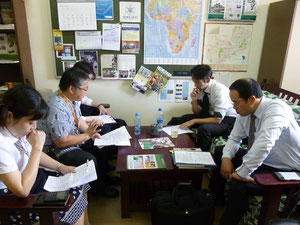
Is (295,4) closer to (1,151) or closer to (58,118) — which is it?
(58,118)

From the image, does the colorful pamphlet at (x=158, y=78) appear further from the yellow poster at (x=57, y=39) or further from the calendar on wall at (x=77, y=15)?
the yellow poster at (x=57, y=39)

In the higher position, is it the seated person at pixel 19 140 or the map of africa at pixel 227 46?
the map of africa at pixel 227 46

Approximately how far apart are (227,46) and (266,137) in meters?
1.81

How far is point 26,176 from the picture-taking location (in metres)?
1.08

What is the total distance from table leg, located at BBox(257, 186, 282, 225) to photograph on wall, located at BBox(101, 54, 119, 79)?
2.13 meters

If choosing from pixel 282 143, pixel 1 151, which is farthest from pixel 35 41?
pixel 282 143

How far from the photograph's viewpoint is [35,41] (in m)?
2.70

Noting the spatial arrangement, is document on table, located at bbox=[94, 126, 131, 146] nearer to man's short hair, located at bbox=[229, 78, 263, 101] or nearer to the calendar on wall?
man's short hair, located at bbox=[229, 78, 263, 101]

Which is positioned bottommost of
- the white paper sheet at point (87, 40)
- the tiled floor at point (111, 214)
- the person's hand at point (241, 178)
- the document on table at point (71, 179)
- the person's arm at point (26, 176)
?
the tiled floor at point (111, 214)

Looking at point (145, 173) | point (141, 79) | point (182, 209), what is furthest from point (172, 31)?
point (182, 209)

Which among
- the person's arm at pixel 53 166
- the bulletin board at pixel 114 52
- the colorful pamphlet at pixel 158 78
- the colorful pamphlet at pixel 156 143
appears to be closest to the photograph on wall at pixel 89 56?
the bulletin board at pixel 114 52

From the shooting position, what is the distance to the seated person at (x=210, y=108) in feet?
7.54

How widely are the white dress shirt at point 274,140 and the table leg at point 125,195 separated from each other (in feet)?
2.54

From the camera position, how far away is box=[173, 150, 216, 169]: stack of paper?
160 cm
